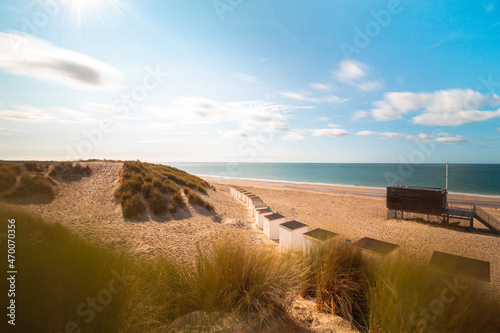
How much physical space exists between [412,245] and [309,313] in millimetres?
10119

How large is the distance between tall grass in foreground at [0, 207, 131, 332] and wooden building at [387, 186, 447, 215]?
60.0 feet

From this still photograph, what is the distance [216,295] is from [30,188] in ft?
38.1

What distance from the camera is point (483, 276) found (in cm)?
325

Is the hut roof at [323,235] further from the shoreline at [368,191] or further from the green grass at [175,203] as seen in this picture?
the shoreline at [368,191]

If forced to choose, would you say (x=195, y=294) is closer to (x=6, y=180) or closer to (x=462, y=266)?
(x=462, y=266)

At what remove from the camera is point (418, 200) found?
583 inches

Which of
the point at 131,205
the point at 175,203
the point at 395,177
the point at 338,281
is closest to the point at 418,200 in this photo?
the point at 338,281

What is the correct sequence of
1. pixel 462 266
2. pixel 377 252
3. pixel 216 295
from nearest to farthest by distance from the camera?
pixel 216 295 < pixel 462 266 < pixel 377 252

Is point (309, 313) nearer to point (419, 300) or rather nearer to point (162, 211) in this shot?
point (419, 300)

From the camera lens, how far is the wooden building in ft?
45.9

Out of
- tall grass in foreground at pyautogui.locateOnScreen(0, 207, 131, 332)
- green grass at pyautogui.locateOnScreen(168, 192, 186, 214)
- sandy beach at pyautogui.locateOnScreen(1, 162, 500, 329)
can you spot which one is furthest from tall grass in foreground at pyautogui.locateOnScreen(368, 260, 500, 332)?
green grass at pyautogui.locateOnScreen(168, 192, 186, 214)

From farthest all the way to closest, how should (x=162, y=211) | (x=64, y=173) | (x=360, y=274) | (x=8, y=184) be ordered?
(x=64, y=173)
(x=162, y=211)
(x=8, y=184)
(x=360, y=274)

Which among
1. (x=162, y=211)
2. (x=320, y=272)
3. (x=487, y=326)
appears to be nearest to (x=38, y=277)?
(x=320, y=272)

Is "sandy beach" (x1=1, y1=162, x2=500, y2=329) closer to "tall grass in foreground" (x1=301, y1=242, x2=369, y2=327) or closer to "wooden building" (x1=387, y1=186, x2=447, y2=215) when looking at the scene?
"wooden building" (x1=387, y1=186, x2=447, y2=215)
